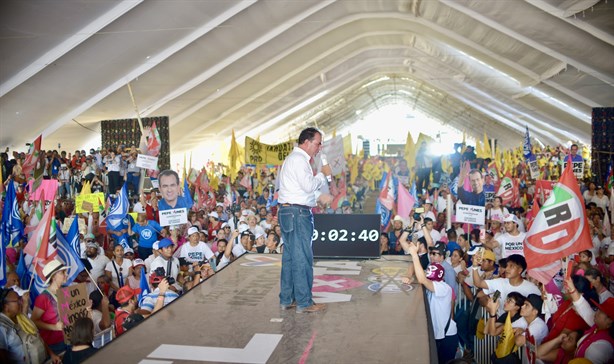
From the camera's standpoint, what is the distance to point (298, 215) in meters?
5.53

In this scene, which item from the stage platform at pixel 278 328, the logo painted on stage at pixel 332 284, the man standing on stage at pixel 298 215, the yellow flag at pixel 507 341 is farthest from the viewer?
the logo painted on stage at pixel 332 284

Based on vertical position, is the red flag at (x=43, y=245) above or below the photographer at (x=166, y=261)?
above

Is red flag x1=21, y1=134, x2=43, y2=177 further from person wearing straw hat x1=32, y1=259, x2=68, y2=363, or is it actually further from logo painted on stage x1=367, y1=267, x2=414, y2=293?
logo painted on stage x1=367, y1=267, x2=414, y2=293

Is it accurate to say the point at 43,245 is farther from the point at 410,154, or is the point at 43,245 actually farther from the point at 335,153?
the point at 410,154

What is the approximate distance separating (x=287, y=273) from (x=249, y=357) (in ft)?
4.49

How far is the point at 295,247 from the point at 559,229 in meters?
2.81

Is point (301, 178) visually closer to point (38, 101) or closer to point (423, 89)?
point (38, 101)

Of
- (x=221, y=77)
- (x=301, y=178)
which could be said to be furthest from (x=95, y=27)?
(x=301, y=178)

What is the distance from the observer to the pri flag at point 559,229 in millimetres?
6016

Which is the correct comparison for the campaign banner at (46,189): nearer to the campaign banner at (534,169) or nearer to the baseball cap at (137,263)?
the baseball cap at (137,263)

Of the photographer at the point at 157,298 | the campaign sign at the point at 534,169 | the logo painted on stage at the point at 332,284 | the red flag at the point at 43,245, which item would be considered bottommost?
the photographer at the point at 157,298

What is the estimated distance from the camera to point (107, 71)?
20.0 m

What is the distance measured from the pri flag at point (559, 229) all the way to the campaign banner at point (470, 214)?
353 cm

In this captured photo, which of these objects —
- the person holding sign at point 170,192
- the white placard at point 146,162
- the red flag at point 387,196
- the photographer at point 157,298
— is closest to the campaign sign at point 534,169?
the red flag at point 387,196
